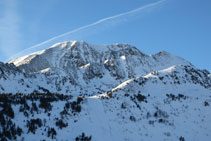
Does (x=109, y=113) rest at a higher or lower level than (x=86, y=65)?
lower

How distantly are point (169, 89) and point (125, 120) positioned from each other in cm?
2323

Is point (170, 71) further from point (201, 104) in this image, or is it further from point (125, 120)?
point (125, 120)

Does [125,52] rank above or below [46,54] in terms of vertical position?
below

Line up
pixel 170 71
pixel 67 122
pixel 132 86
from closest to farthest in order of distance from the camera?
pixel 67 122 → pixel 132 86 → pixel 170 71

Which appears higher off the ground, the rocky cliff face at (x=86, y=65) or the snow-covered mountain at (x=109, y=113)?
the rocky cliff face at (x=86, y=65)

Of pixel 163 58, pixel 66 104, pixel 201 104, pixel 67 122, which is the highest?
pixel 163 58

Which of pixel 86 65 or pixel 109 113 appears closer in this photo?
pixel 109 113

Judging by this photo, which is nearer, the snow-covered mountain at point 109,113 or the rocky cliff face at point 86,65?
the snow-covered mountain at point 109,113

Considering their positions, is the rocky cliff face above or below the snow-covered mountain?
above

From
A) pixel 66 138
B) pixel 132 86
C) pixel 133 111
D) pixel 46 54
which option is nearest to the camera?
pixel 66 138

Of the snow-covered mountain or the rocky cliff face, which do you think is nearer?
the snow-covered mountain

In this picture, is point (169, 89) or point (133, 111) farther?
point (169, 89)

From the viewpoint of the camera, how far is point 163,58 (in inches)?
5787

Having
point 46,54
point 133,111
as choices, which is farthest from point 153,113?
point 46,54
